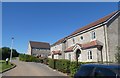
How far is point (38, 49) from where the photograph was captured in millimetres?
80562

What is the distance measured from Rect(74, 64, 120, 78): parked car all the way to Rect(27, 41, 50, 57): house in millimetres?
70993

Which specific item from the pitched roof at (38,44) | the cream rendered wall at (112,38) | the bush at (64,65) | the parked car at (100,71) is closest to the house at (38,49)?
the pitched roof at (38,44)

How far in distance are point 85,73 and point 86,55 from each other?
2339 cm

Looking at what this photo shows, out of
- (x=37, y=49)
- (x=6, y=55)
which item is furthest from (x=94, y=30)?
(x=37, y=49)

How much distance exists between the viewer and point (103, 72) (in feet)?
21.6

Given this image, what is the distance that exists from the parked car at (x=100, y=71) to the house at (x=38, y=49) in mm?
70993

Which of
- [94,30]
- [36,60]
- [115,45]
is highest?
[94,30]

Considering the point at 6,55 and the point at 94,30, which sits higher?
the point at 94,30

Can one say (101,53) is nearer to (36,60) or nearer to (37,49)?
(36,60)

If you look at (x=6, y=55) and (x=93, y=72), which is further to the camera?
(x=6, y=55)

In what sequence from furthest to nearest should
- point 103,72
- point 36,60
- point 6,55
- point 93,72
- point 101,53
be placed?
point 6,55
point 36,60
point 101,53
point 93,72
point 103,72

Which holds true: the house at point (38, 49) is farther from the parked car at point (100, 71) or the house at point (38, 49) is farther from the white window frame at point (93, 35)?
the parked car at point (100, 71)

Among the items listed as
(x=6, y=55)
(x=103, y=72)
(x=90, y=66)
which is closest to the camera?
(x=103, y=72)

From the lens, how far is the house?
78.6m
